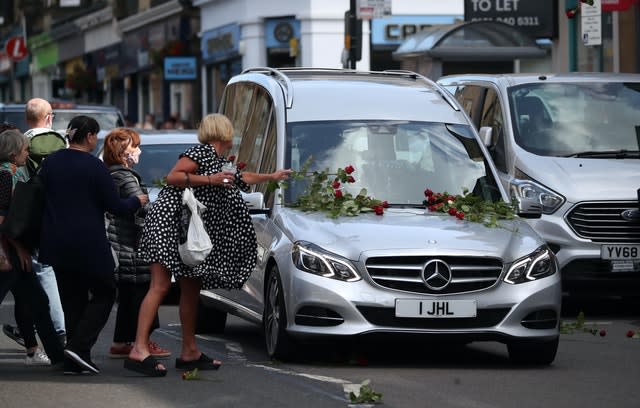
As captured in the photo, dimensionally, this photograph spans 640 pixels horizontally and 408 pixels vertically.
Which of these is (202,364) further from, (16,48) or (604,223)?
(16,48)

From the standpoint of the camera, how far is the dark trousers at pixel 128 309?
40.4 ft

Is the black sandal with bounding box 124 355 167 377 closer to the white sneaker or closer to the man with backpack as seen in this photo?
the man with backpack

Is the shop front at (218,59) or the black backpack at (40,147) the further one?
the shop front at (218,59)

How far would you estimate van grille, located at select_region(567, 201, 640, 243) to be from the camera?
15.2 metres

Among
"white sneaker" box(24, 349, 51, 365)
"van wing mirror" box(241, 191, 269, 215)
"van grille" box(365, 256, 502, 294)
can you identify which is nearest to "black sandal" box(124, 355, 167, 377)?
"white sneaker" box(24, 349, 51, 365)

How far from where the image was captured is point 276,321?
11641 millimetres

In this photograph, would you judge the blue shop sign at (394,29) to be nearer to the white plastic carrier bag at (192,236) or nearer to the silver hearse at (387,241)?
the silver hearse at (387,241)

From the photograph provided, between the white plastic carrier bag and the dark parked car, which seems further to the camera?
the dark parked car

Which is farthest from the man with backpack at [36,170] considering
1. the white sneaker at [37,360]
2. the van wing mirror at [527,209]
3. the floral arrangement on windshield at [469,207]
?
→ the van wing mirror at [527,209]

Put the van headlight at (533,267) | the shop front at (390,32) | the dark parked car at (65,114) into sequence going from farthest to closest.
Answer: the shop front at (390,32) < the dark parked car at (65,114) < the van headlight at (533,267)

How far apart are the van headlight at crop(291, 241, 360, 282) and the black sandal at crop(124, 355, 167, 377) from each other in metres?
1.10

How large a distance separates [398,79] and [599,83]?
3518 millimetres

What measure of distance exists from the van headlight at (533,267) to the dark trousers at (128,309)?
2.53m

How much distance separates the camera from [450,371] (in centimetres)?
1142
